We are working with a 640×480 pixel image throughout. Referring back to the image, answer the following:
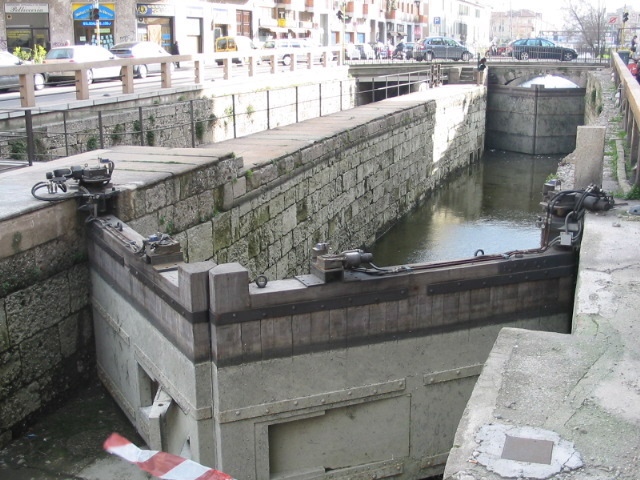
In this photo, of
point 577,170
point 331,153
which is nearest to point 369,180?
point 331,153

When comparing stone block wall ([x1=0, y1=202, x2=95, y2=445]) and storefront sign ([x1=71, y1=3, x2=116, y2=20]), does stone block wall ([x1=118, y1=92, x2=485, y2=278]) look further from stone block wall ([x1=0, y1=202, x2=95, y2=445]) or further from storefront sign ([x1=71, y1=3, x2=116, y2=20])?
storefront sign ([x1=71, y1=3, x2=116, y2=20])

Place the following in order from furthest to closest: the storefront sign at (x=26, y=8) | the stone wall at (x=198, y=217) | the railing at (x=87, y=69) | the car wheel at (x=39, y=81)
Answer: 1. the storefront sign at (x=26, y=8)
2. the car wheel at (x=39, y=81)
3. the railing at (x=87, y=69)
4. the stone wall at (x=198, y=217)

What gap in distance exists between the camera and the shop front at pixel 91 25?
36.8 metres

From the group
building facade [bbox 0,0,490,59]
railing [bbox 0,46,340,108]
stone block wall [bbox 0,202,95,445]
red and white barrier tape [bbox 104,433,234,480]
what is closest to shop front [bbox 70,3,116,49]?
building facade [bbox 0,0,490,59]

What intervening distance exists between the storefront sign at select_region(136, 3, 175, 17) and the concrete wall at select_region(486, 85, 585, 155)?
17.3 meters

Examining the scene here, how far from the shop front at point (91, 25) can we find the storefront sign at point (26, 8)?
139 cm

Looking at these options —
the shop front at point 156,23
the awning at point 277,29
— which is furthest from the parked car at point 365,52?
the shop front at point 156,23

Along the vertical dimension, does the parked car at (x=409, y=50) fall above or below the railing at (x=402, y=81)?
above

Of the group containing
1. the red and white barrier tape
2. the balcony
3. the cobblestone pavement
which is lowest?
the cobblestone pavement

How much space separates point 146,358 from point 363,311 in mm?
2156

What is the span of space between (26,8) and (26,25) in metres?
0.74

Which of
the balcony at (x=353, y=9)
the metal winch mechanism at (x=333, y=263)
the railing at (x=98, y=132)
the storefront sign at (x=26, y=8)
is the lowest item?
the metal winch mechanism at (x=333, y=263)

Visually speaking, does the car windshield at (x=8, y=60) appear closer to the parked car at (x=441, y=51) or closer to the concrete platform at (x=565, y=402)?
the concrete platform at (x=565, y=402)

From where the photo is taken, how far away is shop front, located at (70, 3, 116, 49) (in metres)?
36.8
